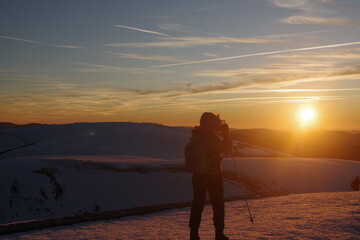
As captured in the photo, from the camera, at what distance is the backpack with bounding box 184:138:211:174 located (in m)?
→ 7.97

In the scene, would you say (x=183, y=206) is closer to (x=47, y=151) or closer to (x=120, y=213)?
(x=120, y=213)

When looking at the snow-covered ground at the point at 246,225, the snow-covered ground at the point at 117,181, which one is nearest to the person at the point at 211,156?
the snow-covered ground at the point at 246,225

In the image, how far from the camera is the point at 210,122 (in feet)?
26.3

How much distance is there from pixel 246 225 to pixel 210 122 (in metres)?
3.75

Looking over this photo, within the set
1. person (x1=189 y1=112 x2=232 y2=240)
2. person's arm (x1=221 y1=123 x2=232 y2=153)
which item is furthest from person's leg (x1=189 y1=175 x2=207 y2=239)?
person's arm (x1=221 y1=123 x2=232 y2=153)

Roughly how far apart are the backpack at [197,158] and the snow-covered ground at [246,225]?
1.98 m

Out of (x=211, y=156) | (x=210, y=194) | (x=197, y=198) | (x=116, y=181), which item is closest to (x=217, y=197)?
(x=210, y=194)

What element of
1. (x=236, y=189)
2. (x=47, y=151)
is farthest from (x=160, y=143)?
(x=236, y=189)

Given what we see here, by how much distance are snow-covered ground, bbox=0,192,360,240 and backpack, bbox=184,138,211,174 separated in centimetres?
198

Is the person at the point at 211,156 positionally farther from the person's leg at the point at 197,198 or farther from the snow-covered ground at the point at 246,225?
the snow-covered ground at the point at 246,225

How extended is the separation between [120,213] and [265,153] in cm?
5898

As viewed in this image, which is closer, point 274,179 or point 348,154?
point 274,179

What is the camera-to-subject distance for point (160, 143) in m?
63.4

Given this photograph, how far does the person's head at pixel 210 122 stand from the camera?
26.3ft
